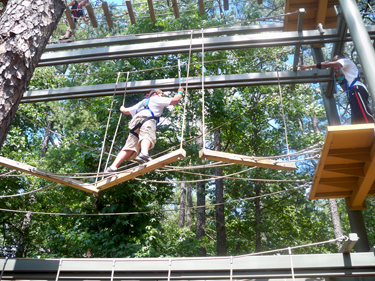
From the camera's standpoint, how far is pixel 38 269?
4.69 metres

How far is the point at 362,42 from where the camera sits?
3945 millimetres

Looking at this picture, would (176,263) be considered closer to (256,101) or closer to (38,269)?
(38,269)

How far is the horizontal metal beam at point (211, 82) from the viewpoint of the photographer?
5.76 meters

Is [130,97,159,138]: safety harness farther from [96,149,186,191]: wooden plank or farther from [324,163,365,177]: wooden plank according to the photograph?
[324,163,365,177]: wooden plank

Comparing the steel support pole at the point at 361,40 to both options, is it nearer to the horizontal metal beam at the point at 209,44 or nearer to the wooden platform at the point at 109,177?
the horizontal metal beam at the point at 209,44

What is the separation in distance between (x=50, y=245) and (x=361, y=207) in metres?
7.21

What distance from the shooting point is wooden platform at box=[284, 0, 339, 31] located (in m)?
5.91

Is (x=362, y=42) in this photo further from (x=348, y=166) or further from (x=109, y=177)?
(x=109, y=177)

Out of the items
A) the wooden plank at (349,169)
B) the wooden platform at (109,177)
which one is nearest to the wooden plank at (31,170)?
the wooden platform at (109,177)

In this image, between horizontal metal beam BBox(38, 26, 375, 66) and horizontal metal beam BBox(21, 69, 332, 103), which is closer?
horizontal metal beam BBox(38, 26, 375, 66)

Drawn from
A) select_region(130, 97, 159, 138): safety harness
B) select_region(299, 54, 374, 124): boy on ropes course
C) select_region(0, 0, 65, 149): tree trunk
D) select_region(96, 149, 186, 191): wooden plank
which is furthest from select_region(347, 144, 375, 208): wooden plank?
select_region(0, 0, 65, 149): tree trunk

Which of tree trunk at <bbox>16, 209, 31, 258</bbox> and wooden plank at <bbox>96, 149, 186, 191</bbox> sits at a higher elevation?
tree trunk at <bbox>16, 209, 31, 258</bbox>

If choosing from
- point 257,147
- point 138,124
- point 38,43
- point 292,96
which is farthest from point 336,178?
point 292,96

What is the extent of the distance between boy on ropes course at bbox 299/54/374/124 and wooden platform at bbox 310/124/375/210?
1.42 ft
